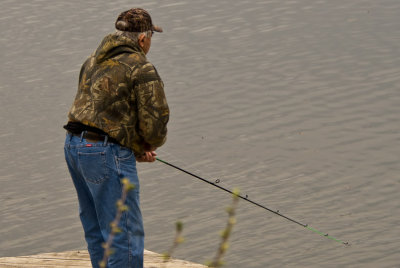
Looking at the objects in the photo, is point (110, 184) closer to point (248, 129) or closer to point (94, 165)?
point (94, 165)

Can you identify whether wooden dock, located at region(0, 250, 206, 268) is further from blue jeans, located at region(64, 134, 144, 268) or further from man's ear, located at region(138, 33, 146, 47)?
man's ear, located at region(138, 33, 146, 47)

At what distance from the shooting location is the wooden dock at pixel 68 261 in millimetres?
6480

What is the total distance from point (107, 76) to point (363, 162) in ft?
18.4

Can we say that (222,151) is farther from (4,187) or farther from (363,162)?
(4,187)

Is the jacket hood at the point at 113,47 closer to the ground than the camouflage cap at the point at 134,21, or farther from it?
closer to the ground

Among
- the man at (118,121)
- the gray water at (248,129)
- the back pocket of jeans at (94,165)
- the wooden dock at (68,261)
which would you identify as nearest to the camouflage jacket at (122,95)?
the man at (118,121)

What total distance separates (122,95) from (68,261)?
7.39ft

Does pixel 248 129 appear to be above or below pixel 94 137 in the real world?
below

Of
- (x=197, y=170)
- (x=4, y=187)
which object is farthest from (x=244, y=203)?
(x=4, y=187)

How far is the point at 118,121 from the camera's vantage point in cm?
473

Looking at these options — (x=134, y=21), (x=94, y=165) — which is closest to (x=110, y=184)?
(x=94, y=165)

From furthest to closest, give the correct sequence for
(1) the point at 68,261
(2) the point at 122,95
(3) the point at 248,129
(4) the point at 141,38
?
(3) the point at 248,129 → (1) the point at 68,261 → (4) the point at 141,38 → (2) the point at 122,95

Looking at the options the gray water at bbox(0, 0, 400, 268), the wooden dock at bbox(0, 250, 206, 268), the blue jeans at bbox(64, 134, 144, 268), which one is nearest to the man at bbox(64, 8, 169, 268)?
the blue jeans at bbox(64, 134, 144, 268)

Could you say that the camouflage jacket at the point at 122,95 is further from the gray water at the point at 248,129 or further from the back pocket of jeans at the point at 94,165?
the gray water at the point at 248,129
